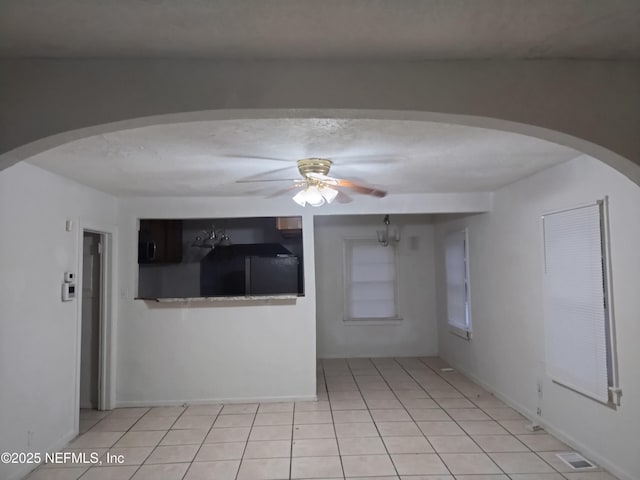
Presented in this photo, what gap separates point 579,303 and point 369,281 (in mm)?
3757

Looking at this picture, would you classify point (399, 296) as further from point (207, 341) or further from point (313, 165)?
point (313, 165)

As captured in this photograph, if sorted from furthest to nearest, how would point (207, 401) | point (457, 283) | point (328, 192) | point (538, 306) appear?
point (457, 283)
point (207, 401)
point (538, 306)
point (328, 192)

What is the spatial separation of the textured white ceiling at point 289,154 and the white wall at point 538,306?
28cm

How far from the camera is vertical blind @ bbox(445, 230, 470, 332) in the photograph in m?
5.35

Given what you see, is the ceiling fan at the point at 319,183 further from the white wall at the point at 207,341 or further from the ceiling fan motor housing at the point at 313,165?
the white wall at the point at 207,341

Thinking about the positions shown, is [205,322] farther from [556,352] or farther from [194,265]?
[556,352]

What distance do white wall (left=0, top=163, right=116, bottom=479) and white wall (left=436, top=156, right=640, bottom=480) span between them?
3.97 m

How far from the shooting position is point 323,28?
1367 mm

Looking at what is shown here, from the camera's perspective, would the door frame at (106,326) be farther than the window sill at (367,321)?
No

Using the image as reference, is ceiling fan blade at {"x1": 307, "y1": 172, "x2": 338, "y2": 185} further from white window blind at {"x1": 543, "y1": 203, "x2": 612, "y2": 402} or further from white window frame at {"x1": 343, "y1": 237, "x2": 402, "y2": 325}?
white window frame at {"x1": 343, "y1": 237, "x2": 402, "y2": 325}

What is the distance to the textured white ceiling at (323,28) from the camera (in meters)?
1.26

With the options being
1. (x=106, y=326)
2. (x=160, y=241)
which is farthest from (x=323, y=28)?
(x=106, y=326)

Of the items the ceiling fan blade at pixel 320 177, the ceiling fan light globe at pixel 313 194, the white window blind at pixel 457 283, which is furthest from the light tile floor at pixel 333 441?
the ceiling fan blade at pixel 320 177

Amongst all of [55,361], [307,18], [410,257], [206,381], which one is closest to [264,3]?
[307,18]
